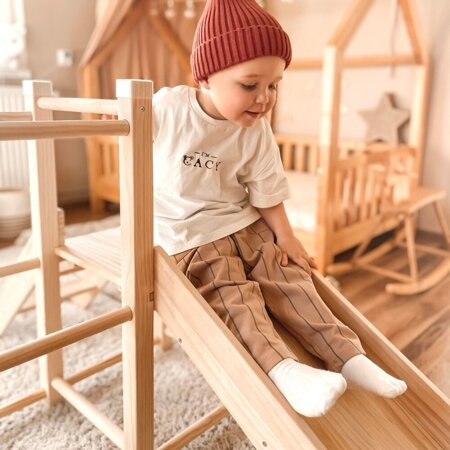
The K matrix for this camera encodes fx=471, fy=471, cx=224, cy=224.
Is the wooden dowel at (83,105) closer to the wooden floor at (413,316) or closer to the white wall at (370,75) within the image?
the wooden floor at (413,316)

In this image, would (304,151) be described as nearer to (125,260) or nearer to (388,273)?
(388,273)

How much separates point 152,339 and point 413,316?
1.26 meters

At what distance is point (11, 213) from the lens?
264 centimetres

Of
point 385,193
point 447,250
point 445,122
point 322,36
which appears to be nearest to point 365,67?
point 322,36

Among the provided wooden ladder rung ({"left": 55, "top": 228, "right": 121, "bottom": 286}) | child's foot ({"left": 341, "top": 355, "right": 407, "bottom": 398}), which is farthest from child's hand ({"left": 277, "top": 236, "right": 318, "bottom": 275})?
wooden ladder rung ({"left": 55, "top": 228, "right": 121, "bottom": 286})

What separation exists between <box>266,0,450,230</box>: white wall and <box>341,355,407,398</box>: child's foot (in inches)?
85.9

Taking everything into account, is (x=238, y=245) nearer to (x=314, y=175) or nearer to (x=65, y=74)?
(x=314, y=175)

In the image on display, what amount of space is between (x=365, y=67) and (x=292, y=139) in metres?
0.61

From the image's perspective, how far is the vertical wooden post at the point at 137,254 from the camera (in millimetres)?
802

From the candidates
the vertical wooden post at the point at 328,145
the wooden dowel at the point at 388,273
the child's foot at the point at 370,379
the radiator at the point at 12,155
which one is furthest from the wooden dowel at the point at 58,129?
the radiator at the point at 12,155

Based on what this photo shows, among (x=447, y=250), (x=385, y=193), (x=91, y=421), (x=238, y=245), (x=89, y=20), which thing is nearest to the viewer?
(x=238, y=245)

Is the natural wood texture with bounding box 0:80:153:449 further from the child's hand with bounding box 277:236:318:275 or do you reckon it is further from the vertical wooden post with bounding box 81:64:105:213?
the vertical wooden post with bounding box 81:64:105:213

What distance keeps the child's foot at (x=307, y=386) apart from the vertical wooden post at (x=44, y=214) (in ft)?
2.08

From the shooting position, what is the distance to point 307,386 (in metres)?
0.71
